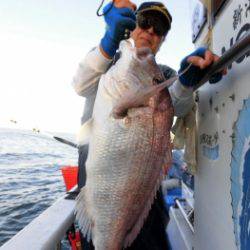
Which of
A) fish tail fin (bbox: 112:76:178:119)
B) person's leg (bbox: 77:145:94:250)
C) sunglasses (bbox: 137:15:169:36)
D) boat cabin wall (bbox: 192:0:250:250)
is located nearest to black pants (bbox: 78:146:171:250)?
person's leg (bbox: 77:145:94:250)

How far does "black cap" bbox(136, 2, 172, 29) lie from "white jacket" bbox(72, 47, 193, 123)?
1.98ft

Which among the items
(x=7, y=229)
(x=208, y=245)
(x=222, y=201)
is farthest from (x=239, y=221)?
(x=7, y=229)

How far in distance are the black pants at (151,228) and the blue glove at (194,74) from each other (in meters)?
0.72

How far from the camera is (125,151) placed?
57.7 inches

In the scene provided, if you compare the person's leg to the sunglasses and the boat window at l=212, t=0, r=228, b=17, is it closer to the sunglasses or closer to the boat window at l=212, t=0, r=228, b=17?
the sunglasses

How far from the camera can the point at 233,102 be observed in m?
1.51

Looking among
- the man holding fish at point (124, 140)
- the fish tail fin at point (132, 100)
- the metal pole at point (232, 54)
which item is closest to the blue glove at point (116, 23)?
the man holding fish at point (124, 140)

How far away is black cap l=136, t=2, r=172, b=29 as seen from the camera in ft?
7.47

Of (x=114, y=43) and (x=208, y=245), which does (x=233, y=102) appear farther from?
(x=208, y=245)

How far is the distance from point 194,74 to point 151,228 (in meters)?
1.02

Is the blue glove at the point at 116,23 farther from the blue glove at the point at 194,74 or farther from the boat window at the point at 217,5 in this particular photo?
the boat window at the point at 217,5

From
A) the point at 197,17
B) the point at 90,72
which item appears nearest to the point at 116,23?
the point at 90,72

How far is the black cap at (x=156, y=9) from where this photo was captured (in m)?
2.28

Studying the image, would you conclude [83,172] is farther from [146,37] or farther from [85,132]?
[146,37]
